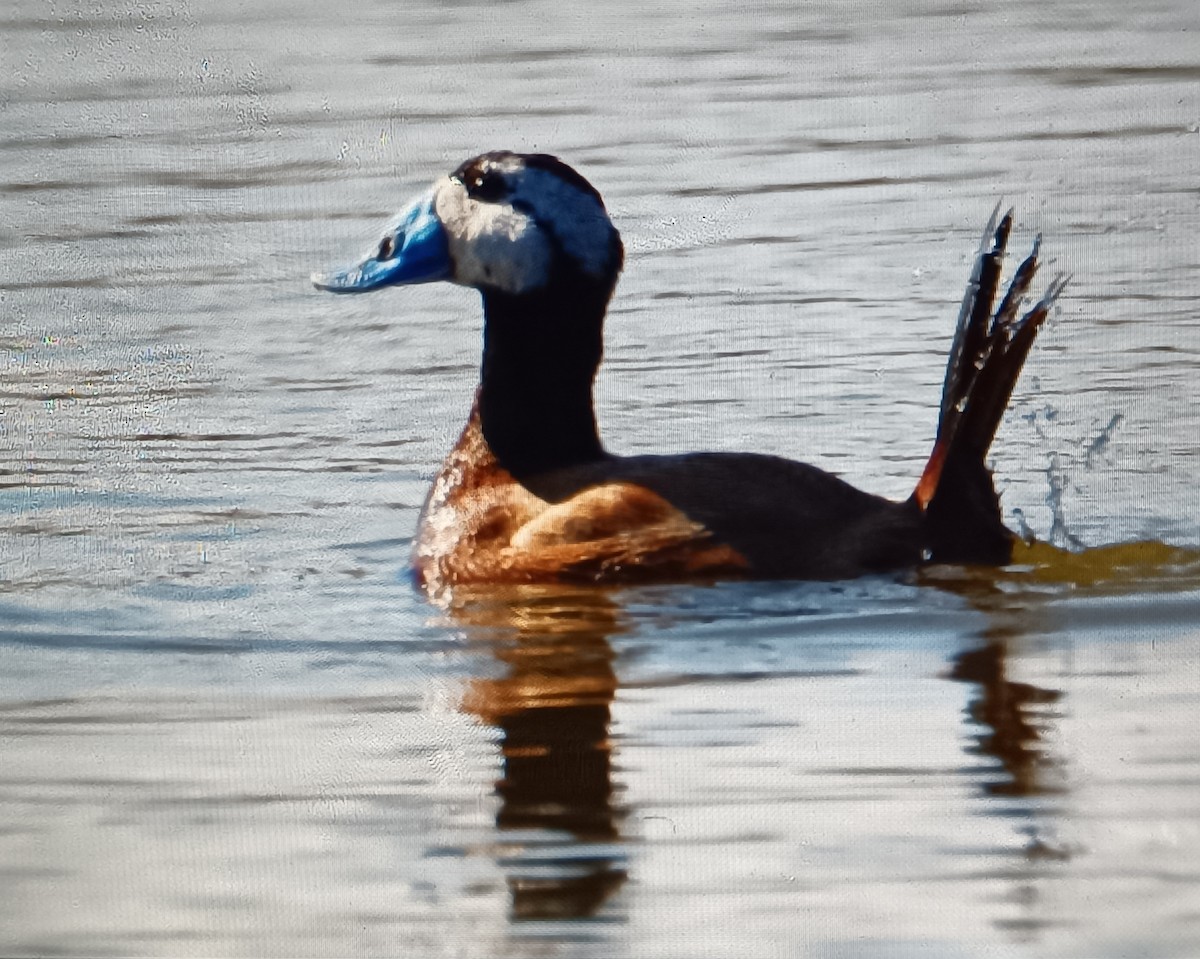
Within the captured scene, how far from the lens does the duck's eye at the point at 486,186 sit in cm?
639

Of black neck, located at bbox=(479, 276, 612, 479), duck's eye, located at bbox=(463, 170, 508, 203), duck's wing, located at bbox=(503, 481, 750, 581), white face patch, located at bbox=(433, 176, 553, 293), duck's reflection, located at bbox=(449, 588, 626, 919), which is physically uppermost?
duck's eye, located at bbox=(463, 170, 508, 203)

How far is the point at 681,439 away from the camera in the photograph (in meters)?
7.94

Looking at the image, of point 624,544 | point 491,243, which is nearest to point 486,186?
point 491,243

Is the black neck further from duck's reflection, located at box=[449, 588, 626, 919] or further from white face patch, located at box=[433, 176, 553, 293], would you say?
duck's reflection, located at box=[449, 588, 626, 919]

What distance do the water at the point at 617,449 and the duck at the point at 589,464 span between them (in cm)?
11

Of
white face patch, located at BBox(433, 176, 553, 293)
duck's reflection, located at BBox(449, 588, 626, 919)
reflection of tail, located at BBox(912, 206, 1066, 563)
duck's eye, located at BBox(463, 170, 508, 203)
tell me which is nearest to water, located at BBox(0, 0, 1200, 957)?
duck's reflection, located at BBox(449, 588, 626, 919)

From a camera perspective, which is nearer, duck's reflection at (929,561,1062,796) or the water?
the water

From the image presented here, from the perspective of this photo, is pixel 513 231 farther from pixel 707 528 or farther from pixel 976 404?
pixel 976 404

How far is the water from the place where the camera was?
13.5 feet

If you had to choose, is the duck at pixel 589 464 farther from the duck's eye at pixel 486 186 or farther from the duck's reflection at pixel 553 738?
the duck's reflection at pixel 553 738

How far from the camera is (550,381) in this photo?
6.40 m

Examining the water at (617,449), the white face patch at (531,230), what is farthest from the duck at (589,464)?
the water at (617,449)

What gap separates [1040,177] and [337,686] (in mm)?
6050

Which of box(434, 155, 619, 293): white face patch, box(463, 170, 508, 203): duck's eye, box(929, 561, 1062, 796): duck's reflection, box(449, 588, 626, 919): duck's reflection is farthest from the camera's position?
box(463, 170, 508, 203): duck's eye
